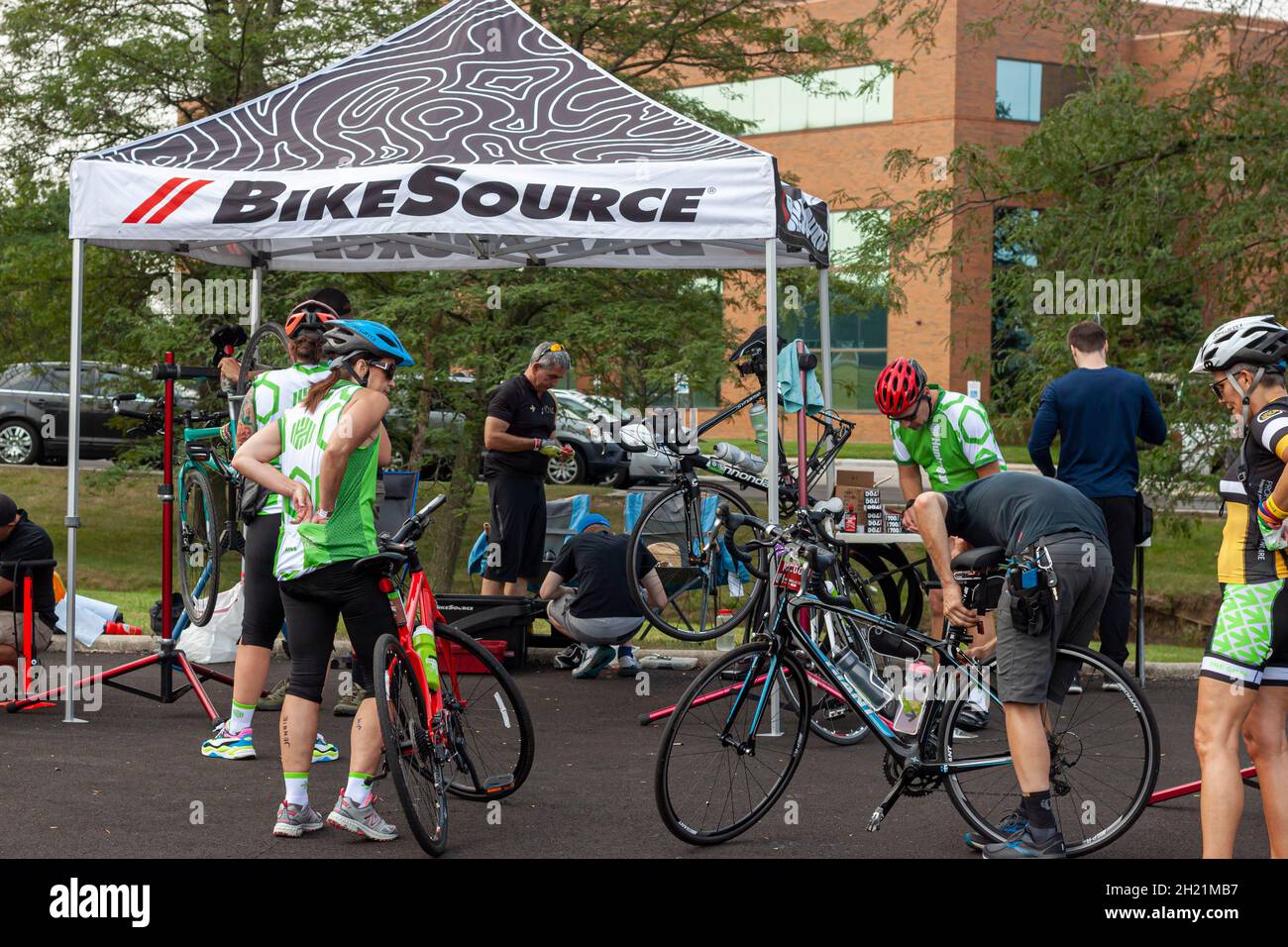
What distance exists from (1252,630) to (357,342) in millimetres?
3385

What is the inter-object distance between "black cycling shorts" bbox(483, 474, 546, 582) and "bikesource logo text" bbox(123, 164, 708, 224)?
2537 millimetres

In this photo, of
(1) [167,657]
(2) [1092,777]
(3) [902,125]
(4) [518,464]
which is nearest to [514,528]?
(4) [518,464]

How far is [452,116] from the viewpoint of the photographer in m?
7.94

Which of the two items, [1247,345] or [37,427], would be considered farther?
[37,427]

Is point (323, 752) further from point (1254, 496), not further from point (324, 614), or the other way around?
point (1254, 496)

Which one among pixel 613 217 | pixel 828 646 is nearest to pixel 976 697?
pixel 828 646

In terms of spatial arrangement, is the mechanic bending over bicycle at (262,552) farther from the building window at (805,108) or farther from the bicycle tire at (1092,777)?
the building window at (805,108)

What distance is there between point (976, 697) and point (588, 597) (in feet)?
12.1

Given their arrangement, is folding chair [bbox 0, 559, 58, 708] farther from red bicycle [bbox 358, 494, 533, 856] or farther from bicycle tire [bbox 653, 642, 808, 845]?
bicycle tire [bbox 653, 642, 808, 845]

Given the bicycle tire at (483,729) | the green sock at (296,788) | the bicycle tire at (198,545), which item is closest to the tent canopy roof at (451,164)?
the bicycle tire at (198,545)

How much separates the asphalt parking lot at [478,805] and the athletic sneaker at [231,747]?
7 cm
